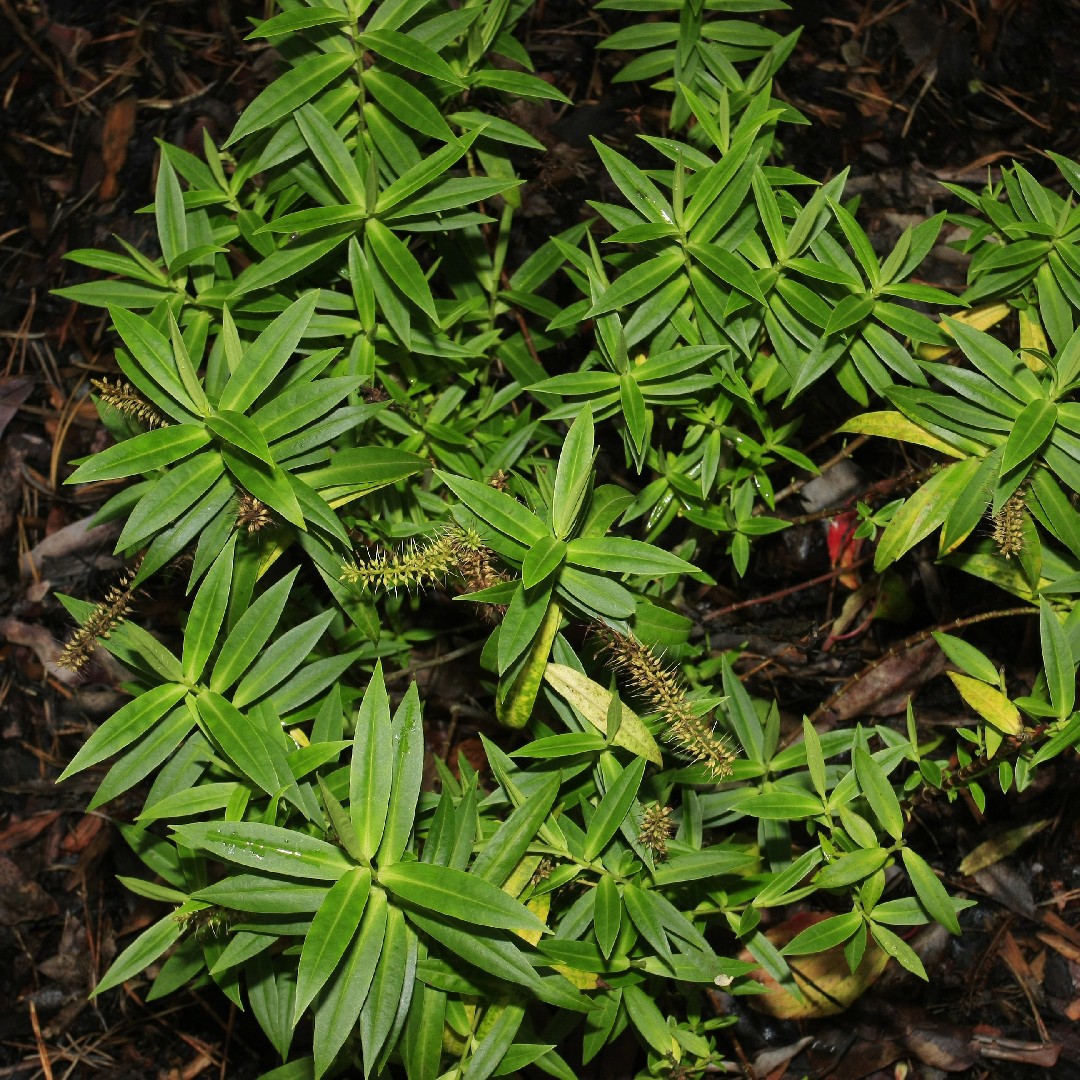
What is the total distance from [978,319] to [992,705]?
1059 millimetres

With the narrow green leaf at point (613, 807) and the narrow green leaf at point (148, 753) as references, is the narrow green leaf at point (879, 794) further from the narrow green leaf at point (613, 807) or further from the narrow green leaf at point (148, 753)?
the narrow green leaf at point (148, 753)

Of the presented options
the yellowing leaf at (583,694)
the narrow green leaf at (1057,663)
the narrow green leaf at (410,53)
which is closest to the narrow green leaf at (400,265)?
the narrow green leaf at (410,53)

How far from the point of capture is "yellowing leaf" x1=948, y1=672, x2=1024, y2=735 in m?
2.38

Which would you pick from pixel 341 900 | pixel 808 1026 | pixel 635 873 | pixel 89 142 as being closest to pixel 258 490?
pixel 341 900

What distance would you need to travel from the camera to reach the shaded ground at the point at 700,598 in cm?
336

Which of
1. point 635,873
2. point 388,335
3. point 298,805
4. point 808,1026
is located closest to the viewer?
point 298,805

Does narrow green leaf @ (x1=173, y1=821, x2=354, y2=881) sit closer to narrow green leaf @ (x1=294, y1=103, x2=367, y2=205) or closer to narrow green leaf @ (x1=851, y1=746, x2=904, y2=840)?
narrow green leaf @ (x1=851, y1=746, x2=904, y2=840)

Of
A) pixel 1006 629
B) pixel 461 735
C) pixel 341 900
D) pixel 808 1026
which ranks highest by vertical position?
pixel 341 900

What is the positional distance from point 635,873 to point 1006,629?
1.81 meters

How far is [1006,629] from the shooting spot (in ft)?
11.5

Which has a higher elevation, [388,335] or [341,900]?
[388,335]

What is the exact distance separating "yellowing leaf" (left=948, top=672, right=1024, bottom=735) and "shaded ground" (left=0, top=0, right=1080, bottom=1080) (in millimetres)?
797

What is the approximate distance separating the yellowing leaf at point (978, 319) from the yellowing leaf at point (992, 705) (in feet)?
2.94

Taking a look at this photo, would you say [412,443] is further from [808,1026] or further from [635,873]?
[808,1026]
